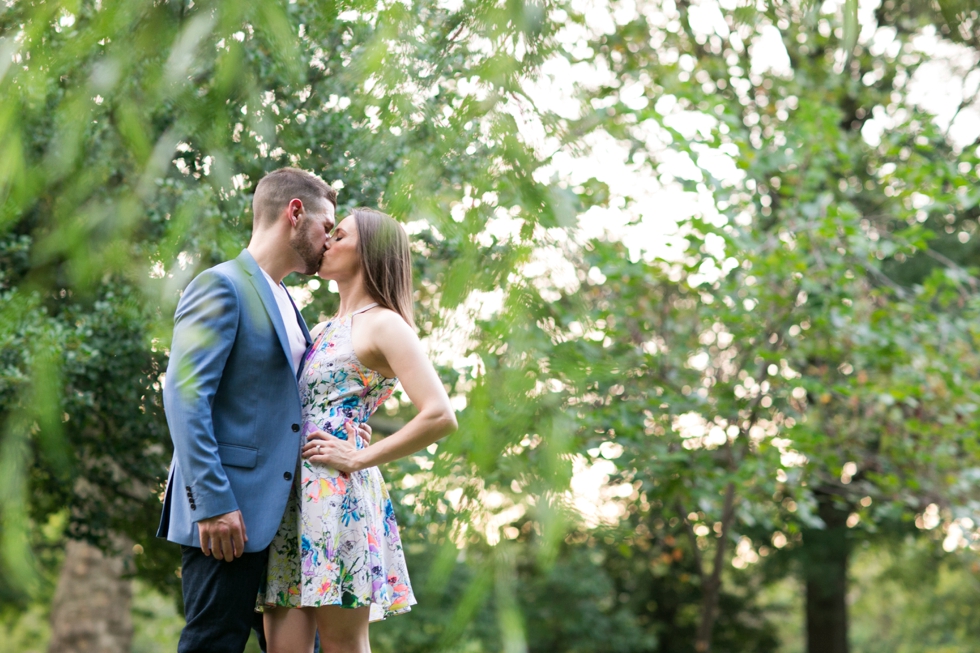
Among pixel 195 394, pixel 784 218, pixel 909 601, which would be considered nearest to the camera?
pixel 195 394

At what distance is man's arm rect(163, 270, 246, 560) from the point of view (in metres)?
1.52

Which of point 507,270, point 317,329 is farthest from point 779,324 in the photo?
point 507,270

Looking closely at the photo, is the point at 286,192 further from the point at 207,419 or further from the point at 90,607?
the point at 90,607

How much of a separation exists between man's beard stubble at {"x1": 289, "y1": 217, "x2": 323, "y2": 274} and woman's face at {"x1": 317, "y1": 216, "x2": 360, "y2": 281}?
23 millimetres

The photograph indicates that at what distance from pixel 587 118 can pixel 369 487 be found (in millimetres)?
1332

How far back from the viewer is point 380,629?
27.6 feet

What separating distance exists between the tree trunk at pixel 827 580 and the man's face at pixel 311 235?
8.87 m

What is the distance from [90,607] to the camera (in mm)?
6555

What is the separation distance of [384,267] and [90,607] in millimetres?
6007

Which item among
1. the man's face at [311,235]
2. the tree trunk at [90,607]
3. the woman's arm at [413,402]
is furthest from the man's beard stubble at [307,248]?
the tree trunk at [90,607]

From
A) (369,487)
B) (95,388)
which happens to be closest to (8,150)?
(369,487)

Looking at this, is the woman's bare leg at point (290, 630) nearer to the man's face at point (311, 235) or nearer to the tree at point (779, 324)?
the man's face at point (311, 235)

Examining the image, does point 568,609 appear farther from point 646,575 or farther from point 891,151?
point 891,151

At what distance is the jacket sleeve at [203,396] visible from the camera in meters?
1.50
